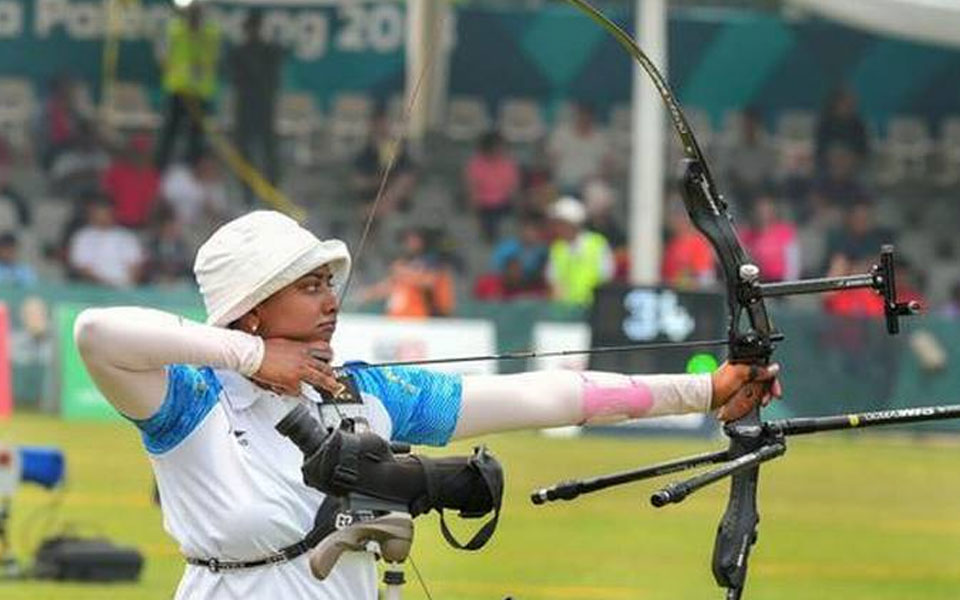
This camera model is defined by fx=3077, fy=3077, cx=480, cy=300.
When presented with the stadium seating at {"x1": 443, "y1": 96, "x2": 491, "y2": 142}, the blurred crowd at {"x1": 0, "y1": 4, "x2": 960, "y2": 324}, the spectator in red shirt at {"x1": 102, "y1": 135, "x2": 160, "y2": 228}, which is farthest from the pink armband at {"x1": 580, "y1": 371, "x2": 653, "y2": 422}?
the stadium seating at {"x1": 443, "y1": 96, "x2": 491, "y2": 142}

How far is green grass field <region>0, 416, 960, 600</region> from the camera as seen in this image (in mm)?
14359

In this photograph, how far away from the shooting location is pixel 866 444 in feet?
79.9

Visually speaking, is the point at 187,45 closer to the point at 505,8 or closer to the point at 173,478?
the point at 505,8

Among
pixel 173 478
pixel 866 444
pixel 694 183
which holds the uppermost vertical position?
pixel 694 183

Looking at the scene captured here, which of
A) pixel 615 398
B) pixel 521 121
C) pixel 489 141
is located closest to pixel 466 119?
pixel 521 121

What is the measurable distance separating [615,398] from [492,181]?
2502cm

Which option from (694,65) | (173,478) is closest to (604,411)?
(173,478)

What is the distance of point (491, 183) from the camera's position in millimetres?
32188

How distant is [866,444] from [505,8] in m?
12.6

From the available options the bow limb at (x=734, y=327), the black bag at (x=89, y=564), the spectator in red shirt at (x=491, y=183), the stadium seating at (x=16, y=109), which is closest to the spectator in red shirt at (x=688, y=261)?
the spectator in red shirt at (x=491, y=183)

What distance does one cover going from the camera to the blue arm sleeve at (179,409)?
6590 mm

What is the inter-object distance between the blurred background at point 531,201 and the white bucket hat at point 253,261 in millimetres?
8894

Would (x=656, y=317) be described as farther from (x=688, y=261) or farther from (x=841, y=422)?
(x=841, y=422)

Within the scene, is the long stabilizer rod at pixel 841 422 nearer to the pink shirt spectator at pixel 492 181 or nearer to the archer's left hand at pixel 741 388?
the archer's left hand at pixel 741 388
